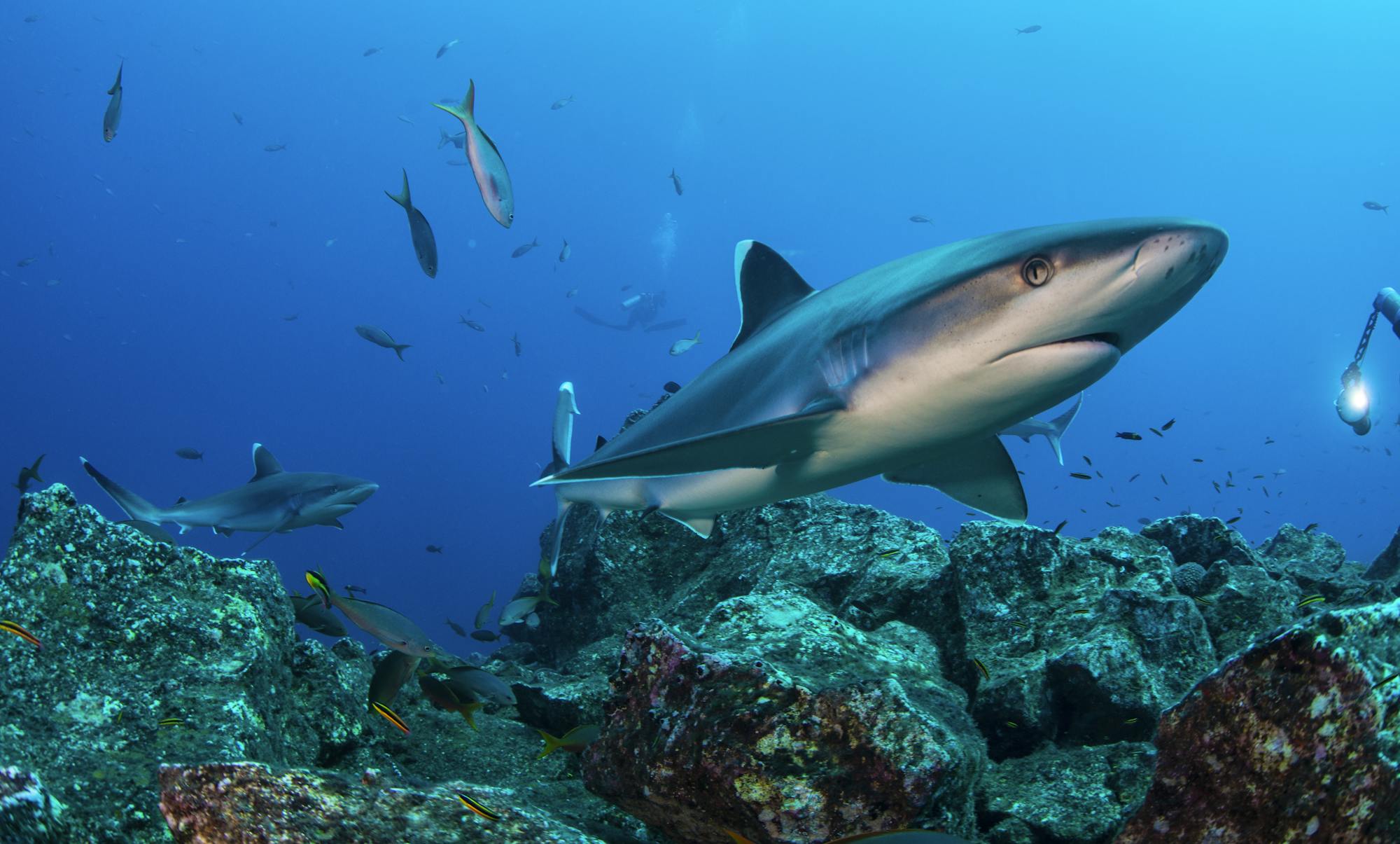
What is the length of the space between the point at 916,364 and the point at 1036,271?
50cm

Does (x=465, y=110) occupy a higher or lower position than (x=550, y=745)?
A: higher

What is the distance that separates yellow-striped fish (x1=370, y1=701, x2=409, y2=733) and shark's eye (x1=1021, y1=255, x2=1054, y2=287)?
359 cm

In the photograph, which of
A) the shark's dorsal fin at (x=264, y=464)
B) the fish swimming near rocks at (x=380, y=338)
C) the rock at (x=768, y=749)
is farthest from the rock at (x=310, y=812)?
the fish swimming near rocks at (x=380, y=338)

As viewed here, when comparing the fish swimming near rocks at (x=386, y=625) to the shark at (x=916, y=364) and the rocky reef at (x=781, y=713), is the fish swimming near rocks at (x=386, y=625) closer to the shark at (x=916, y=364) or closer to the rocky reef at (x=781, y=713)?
the rocky reef at (x=781, y=713)

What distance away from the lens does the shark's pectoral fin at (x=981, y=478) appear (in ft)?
11.8

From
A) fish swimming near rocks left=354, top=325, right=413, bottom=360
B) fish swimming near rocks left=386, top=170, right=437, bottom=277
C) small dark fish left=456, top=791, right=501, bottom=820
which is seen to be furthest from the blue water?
small dark fish left=456, top=791, right=501, bottom=820

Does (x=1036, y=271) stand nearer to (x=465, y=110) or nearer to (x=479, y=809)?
(x=479, y=809)

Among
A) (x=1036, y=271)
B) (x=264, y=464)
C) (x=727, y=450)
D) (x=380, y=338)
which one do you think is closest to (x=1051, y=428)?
(x=727, y=450)

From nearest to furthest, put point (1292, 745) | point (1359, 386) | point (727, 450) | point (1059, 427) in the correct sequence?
point (1292, 745) → point (727, 450) → point (1059, 427) → point (1359, 386)

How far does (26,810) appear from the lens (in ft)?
5.46

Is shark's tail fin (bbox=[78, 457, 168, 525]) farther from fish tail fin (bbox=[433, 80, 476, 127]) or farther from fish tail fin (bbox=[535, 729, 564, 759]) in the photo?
fish tail fin (bbox=[535, 729, 564, 759])

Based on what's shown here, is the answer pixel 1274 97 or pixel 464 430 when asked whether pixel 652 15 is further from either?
pixel 1274 97

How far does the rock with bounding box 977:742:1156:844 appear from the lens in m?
2.53

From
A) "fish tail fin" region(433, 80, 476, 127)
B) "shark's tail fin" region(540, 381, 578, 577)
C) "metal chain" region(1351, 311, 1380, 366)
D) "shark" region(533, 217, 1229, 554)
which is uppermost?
"metal chain" region(1351, 311, 1380, 366)
